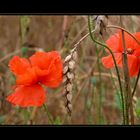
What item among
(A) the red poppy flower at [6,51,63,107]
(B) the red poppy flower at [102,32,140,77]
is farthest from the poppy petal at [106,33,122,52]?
(A) the red poppy flower at [6,51,63,107]

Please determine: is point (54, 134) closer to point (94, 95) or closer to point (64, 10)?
point (64, 10)

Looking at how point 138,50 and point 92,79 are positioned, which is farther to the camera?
point 92,79

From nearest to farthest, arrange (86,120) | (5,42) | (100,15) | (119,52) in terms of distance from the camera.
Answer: (100,15) < (119,52) < (86,120) < (5,42)

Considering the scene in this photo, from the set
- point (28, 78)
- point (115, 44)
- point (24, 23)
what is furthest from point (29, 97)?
point (24, 23)

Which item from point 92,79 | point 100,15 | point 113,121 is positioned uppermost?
point 100,15

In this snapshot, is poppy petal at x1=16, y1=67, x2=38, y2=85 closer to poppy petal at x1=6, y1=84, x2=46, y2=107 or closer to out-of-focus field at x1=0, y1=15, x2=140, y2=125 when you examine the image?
poppy petal at x1=6, y1=84, x2=46, y2=107

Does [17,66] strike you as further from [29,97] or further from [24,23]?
[24,23]

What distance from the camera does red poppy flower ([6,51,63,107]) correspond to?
111 centimetres

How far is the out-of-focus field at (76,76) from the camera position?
1.67 metres

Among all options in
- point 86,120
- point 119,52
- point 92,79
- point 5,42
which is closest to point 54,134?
point 119,52

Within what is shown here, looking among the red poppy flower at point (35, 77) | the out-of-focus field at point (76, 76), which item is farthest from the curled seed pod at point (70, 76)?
the out-of-focus field at point (76, 76)

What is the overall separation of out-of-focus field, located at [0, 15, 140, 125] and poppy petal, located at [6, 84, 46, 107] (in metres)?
0.18

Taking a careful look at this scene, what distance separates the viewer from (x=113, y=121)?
1968 mm

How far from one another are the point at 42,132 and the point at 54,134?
24 mm
